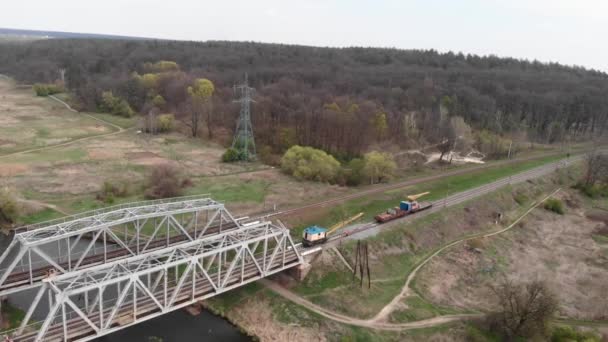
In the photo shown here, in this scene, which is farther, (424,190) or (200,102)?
(200,102)

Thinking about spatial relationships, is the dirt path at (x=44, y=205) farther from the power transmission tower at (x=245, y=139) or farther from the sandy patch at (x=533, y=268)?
the sandy patch at (x=533, y=268)

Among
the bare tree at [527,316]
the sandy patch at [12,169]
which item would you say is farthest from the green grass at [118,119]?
the bare tree at [527,316]

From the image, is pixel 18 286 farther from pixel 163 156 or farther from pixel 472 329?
pixel 163 156

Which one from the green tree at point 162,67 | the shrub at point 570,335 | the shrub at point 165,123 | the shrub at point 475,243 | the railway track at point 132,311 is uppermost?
the green tree at point 162,67

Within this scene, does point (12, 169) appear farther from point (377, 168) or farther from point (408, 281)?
point (408, 281)

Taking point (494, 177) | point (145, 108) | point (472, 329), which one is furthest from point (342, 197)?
point (145, 108)

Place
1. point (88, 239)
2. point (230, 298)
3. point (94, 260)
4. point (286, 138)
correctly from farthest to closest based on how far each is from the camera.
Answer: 1. point (286, 138)
2. point (88, 239)
3. point (230, 298)
4. point (94, 260)

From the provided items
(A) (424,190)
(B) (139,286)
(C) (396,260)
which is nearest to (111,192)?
(B) (139,286)
